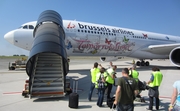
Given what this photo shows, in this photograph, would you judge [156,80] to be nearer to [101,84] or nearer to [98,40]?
[101,84]

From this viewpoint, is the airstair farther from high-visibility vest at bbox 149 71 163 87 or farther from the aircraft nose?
the aircraft nose

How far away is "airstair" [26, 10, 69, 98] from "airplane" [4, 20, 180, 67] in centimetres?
459

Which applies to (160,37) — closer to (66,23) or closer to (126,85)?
(66,23)

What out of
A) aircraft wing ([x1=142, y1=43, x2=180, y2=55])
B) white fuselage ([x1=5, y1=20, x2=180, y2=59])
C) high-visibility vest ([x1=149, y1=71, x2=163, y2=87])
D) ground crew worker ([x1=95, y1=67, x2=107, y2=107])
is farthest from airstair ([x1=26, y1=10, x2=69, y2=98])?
aircraft wing ([x1=142, y1=43, x2=180, y2=55])

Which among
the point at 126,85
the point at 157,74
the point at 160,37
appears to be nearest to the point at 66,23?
the point at 157,74

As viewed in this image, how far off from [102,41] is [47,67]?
8.10 meters

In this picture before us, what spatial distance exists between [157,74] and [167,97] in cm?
211

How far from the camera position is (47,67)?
765 cm

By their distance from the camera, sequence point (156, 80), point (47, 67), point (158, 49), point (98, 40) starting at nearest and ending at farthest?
point (156, 80)
point (47, 67)
point (98, 40)
point (158, 49)

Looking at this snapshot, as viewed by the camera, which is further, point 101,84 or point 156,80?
point 101,84

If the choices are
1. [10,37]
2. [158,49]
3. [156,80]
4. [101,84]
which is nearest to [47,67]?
[101,84]

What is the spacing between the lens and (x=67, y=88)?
6648mm

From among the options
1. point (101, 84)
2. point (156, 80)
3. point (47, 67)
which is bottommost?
point (101, 84)

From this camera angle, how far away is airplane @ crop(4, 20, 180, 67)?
471 inches
